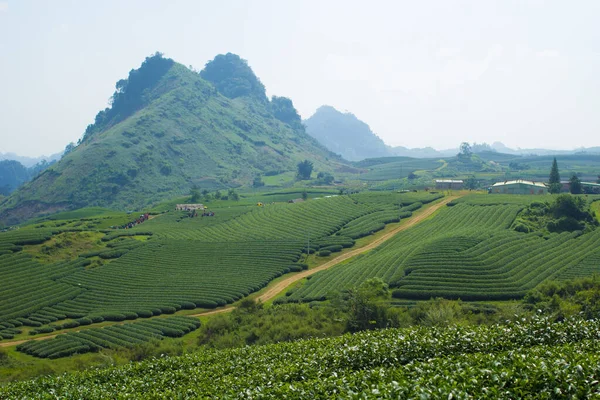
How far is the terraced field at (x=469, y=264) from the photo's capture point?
62781mm

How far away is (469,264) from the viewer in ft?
226

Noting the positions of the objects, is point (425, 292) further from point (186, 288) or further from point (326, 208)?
point (326, 208)

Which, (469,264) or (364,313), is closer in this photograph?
(364,313)

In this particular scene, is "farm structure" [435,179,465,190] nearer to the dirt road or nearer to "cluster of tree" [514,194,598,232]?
the dirt road

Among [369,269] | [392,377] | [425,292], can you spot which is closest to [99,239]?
[369,269]

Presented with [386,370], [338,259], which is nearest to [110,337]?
[338,259]

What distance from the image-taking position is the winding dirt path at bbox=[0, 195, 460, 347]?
70.8 meters

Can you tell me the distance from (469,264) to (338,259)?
2831 centimetres

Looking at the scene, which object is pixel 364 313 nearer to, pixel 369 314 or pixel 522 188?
pixel 369 314

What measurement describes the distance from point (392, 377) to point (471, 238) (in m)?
62.5

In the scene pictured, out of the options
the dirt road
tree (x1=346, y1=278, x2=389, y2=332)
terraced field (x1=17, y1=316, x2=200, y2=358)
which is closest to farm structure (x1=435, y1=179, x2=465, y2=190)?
the dirt road

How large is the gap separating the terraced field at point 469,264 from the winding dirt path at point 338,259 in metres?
4.38

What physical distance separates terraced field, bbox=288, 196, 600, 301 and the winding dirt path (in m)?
4.38

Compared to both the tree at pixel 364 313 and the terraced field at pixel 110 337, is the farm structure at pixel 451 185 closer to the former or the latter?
the tree at pixel 364 313
